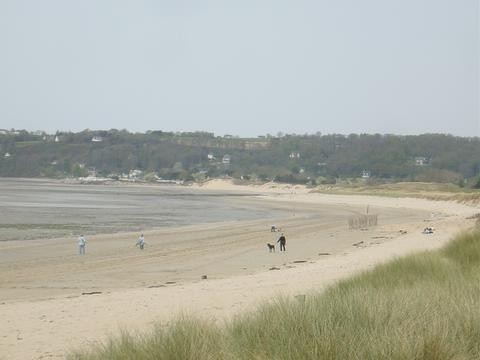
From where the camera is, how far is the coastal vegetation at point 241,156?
4988 inches

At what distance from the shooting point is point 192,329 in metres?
4.62

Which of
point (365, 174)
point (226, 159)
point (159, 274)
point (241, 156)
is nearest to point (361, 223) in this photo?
point (159, 274)

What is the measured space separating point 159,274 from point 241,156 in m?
148

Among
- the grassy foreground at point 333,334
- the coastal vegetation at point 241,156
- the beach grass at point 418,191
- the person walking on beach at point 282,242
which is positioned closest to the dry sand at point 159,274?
the person walking on beach at point 282,242

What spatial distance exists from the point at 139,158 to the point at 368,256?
15269 centimetres

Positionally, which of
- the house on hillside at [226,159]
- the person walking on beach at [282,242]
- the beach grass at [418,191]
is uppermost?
the house on hillside at [226,159]

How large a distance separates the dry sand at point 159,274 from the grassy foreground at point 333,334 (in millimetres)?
1962

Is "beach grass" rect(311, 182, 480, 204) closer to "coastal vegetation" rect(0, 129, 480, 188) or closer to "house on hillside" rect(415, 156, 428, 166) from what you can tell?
"coastal vegetation" rect(0, 129, 480, 188)

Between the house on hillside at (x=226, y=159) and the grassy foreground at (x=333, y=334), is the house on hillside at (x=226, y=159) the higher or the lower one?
the lower one

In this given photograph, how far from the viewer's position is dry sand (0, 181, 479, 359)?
332 inches

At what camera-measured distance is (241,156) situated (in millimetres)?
164125

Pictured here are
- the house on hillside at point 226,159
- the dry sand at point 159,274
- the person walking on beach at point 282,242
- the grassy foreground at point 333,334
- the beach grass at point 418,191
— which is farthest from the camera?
the house on hillside at point 226,159

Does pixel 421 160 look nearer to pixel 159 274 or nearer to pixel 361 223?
pixel 361 223

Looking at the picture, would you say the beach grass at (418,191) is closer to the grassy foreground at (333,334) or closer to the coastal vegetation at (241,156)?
the coastal vegetation at (241,156)
